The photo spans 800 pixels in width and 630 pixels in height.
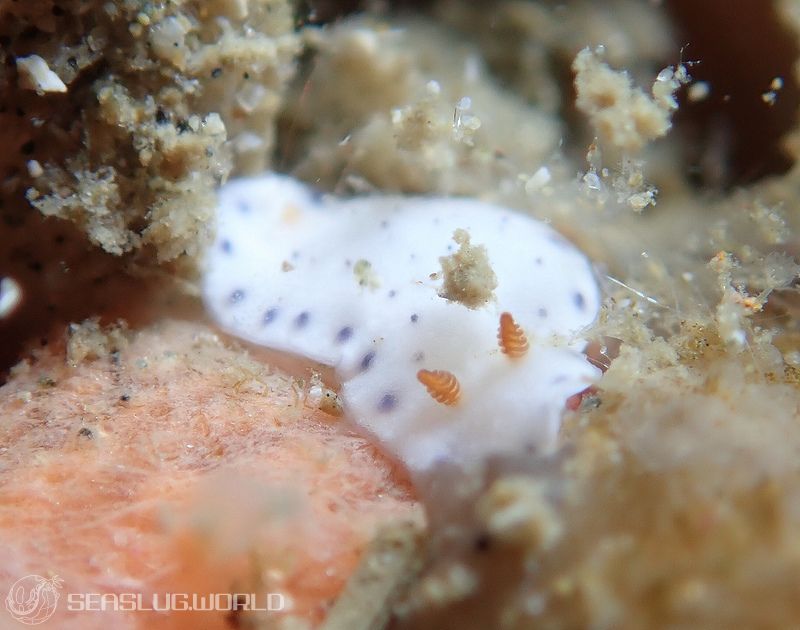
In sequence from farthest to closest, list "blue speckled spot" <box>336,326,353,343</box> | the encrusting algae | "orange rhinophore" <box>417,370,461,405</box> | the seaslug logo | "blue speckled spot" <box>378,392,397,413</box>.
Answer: "blue speckled spot" <box>336,326,353,343</box>, "blue speckled spot" <box>378,392,397,413</box>, "orange rhinophore" <box>417,370,461,405</box>, the seaslug logo, the encrusting algae

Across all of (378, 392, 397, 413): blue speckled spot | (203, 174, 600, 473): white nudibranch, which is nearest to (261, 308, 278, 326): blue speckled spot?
(203, 174, 600, 473): white nudibranch

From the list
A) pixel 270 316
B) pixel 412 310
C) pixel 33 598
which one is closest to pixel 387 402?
pixel 412 310

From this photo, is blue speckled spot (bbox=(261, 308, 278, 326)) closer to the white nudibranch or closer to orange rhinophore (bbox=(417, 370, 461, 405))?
the white nudibranch

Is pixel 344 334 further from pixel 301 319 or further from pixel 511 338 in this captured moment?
pixel 511 338

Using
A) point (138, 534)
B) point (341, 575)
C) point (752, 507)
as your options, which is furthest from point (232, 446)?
point (752, 507)

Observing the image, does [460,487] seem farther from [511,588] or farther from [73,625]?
[73,625]
